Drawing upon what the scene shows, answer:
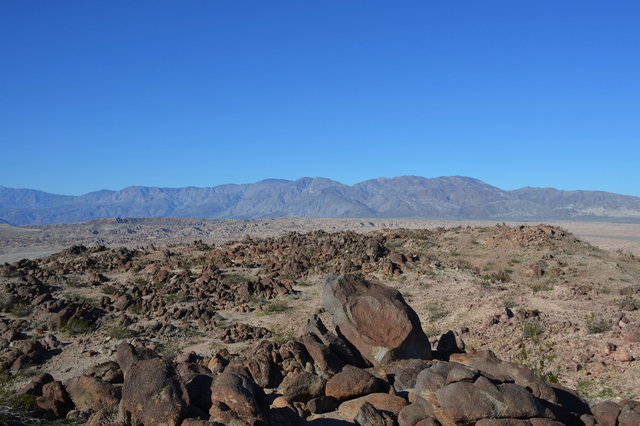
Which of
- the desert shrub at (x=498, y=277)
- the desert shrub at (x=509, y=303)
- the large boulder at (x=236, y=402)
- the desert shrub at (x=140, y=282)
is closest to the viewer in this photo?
the large boulder at (x=236, y=402)

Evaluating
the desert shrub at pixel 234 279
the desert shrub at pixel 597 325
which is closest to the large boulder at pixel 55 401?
the desert shrub at pixel 597 325

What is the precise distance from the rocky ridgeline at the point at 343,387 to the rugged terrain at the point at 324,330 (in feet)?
0.09

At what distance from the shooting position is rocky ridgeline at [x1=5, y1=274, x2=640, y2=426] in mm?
6090

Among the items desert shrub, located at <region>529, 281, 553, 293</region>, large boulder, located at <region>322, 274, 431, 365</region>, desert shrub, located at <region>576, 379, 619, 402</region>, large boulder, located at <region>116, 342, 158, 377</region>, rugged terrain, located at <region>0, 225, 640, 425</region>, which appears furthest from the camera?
desert shrub, located at <region>529, 281, 553, 293</region>

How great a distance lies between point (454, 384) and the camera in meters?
6.35

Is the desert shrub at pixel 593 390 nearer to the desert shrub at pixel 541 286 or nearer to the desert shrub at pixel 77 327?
the desert shrub at pixel 541 286

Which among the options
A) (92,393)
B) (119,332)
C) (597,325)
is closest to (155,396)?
(92,393)

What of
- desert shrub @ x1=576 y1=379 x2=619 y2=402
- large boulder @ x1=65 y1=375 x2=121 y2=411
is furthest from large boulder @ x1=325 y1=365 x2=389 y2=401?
desert shrub @ x1=576 y1=379 x2=619 y2=402

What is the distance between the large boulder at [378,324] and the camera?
9680 mm

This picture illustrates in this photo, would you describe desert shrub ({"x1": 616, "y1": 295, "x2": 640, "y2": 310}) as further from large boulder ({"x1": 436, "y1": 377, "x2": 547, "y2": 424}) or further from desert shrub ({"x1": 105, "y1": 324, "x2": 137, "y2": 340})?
desert shrub ({"x1": 105, "y1": 324, "x2": 137, "y2": 340})

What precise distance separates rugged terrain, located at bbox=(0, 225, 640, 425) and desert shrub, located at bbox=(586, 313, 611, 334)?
0.09m

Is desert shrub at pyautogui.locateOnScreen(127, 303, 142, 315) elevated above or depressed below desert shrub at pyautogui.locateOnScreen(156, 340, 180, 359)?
above

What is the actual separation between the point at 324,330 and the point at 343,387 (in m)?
2.96

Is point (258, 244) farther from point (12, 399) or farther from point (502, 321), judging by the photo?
point (12, 399)
